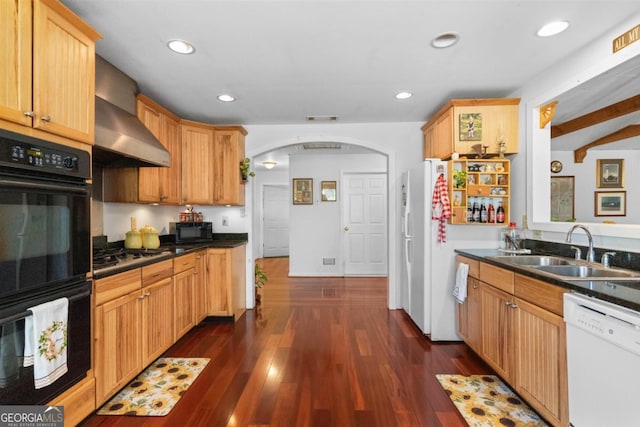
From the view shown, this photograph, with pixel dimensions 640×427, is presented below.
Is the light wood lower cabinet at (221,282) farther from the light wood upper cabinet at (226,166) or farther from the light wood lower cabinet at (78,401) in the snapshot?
the light wood lower cabinet at (78,401)

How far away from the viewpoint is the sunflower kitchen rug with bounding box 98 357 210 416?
182 cm

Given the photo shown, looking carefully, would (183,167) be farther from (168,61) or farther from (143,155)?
(168,61)

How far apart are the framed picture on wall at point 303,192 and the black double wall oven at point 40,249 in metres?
4.16

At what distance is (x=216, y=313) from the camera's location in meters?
3.22

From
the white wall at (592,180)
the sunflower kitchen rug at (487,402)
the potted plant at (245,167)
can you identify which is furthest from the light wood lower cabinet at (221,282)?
the white wall at (592,180)

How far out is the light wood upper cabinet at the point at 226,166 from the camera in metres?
3.44

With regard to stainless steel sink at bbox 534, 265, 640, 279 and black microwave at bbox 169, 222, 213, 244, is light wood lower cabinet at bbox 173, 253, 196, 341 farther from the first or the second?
stainless steel sink at bbox 534, 265, 640, 279

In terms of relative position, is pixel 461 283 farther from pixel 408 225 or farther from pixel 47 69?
pixel 47 69

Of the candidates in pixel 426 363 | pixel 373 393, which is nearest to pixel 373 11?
pixel 373 393

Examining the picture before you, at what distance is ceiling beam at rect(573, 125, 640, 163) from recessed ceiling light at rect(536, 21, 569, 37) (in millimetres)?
1017

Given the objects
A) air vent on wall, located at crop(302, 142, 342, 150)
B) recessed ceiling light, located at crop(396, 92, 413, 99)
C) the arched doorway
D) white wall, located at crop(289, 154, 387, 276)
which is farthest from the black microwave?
recessed ceiling light, located at crop(396, 92, 413, 99)

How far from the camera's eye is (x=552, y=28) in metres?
1.85

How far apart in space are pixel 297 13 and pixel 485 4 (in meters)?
1.08

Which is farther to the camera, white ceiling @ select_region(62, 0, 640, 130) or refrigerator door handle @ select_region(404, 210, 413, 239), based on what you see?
refrigerator door handle @ select_region(404, 210, 413, 239)
